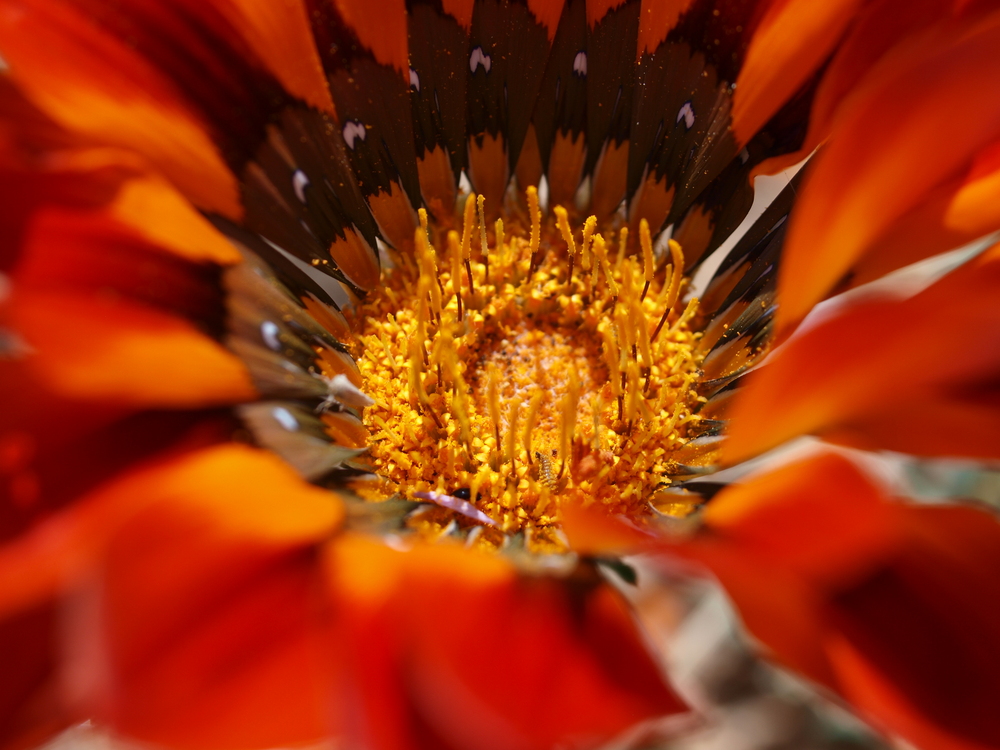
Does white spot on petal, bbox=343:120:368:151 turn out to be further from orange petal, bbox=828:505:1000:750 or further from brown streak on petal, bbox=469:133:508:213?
orange petal, bbox=828:505:1000:750

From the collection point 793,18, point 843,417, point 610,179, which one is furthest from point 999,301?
point 610,179

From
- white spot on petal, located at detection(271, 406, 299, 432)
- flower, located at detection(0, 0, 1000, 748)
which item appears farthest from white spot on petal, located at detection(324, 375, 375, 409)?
white spot on petal, located at detection(271, 406, 299, 432)

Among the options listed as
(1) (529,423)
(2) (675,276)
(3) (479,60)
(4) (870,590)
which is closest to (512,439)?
(1) (529,423)

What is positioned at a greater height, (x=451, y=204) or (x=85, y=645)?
(x=451, y=204)

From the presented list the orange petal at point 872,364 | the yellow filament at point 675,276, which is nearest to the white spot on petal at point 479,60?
the yellow filament at point 675,276

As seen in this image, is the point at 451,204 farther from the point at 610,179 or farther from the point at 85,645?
the point at 85,645

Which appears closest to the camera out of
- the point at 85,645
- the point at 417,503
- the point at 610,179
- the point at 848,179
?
the point at 85,645

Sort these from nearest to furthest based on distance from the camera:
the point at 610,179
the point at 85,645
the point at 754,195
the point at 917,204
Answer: the point at 85,645 < the point at 917,204 < the point at 754,195 < the point at 610,179
